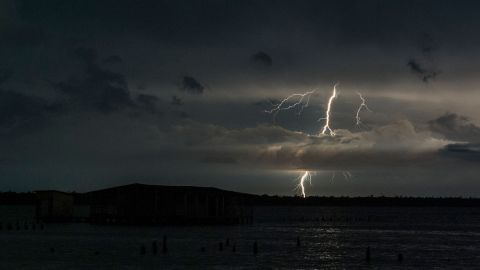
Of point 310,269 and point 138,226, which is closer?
point 310,269

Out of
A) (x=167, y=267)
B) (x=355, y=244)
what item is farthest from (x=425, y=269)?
(x=355, y=244)

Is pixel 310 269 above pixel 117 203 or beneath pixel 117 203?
beneath

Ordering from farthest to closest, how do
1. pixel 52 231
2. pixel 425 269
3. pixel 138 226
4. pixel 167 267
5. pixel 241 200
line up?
pixel 241 200, pixel 138 226, pixel 52 231, pixel 425 269, pixel 167 267

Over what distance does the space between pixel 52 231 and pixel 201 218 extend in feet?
62.6

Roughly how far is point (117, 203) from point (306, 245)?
1168 inches

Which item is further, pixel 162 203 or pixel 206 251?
pixel 162 203

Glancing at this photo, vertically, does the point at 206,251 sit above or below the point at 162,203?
below

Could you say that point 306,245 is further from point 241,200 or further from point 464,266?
point 241,200

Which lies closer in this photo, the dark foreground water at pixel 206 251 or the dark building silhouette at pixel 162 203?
the dark foreground water at pixel 206 251

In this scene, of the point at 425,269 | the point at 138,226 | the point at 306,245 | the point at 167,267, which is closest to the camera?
the point at 167,267

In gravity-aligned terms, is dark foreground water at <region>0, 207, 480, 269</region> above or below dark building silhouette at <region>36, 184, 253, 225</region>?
below

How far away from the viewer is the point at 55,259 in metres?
51.7

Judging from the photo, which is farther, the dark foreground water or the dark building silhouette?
the dark building silhouette

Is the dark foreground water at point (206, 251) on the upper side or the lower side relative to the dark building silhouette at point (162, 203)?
lower
